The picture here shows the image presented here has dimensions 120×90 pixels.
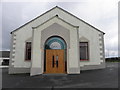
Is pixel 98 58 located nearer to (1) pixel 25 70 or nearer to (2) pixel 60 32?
(2) pixel 60 32


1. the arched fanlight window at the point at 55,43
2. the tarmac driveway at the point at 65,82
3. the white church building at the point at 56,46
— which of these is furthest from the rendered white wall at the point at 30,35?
the tarmac driveway at the point at 65,82

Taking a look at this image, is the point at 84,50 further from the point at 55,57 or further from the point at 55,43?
the point at 55,57

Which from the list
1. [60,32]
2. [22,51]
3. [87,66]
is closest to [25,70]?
[22,51]

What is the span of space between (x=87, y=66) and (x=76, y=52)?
3.09m

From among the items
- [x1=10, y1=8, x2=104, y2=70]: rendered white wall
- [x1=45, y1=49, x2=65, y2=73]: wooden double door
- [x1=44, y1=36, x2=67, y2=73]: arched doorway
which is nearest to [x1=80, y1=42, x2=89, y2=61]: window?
[x1=10, y1=8, x2=104, y2=70]: rendered white wall

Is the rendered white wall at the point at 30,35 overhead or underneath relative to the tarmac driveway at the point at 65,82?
overhead

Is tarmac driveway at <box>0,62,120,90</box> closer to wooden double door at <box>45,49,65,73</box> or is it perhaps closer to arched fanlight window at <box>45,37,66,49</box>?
wooden double door at <box>45,49,65,73</box>

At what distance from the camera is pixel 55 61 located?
10.3 meters

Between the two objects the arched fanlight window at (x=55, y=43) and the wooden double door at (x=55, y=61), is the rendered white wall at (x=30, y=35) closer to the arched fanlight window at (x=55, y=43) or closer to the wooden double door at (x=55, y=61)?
the wooden double door at (x=55, y=61)

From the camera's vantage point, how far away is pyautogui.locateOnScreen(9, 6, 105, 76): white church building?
981cm

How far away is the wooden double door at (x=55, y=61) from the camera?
1010cm

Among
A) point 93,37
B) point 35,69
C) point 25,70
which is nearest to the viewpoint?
point 35,69

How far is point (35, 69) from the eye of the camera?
950 cm

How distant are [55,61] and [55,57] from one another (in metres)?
0.39
